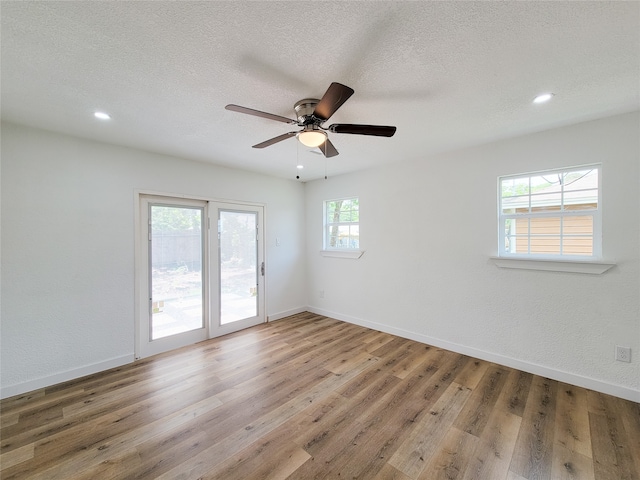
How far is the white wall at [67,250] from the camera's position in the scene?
2.42 metres

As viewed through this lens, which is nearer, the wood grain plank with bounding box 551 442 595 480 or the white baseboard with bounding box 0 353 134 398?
the wood grain plank with bounding box 551 442 595 480

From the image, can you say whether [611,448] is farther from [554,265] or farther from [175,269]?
[175,269]

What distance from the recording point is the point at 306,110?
2.03 metres

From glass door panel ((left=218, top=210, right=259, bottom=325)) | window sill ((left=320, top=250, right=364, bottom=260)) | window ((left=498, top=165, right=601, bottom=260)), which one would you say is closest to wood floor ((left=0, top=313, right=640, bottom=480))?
glass door panel ((left=218, top=210, right=259, bottom=325))

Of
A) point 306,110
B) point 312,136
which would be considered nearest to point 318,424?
point 312,136

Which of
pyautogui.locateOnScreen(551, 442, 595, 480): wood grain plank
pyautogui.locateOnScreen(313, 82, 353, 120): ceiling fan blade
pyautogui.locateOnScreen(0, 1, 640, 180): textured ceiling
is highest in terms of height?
pyautogui.locateOnScreen(0, 1, 640, 180): textured ceiling

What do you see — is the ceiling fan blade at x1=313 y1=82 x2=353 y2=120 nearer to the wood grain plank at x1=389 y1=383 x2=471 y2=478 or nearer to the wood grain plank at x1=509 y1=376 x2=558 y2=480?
the wood grain plank at x1=389 y1=383 x2=471 y2=478

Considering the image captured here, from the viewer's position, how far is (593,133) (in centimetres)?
244

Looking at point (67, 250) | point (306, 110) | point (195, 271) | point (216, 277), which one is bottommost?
point (216, 277)

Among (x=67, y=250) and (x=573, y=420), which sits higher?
(x=67, y=250)

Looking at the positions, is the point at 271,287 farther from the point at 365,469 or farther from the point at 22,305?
the point at 365,469

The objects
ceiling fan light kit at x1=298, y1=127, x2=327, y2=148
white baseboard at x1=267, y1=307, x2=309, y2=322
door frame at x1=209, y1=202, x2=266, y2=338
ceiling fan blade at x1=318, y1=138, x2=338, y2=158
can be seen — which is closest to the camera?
ceiling fan light kit at x1=298, y1=127, x2=327, y2=148

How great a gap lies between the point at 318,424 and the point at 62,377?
8.91 feet

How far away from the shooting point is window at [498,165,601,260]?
252 centimetres
